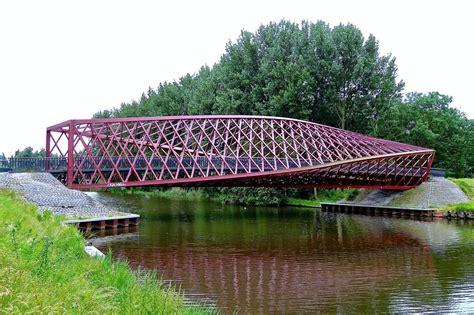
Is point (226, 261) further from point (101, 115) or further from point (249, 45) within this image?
point (101, 115)

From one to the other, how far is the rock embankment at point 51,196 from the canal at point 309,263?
163 inches

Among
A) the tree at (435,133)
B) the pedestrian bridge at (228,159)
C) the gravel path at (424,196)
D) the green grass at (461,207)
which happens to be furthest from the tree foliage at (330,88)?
the green grass at (461,207)

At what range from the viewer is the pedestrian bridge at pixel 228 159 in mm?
48000

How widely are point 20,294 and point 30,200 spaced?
103ft

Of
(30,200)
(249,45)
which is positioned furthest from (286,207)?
(30,200)

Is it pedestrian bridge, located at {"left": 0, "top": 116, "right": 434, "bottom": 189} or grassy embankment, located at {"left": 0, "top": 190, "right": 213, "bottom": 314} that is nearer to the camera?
grassy embankment, located at {"left": 0, "top": 190, "right": 213, "bottom": 314}

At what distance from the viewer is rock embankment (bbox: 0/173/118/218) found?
3663 cm

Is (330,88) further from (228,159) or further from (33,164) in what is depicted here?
(33,164)

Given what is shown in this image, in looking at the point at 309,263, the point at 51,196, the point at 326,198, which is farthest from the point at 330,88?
the point at 309,263

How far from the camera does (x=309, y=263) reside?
81.7ft

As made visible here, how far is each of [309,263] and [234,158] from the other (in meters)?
27.1

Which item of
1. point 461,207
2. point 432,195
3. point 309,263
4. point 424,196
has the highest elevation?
point 432,195

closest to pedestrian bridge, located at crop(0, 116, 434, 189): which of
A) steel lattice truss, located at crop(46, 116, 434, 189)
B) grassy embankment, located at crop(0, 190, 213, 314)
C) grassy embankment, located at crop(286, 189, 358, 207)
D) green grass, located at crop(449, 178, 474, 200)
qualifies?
steel lattice truss, located at crop(46, 116, 434, 189)

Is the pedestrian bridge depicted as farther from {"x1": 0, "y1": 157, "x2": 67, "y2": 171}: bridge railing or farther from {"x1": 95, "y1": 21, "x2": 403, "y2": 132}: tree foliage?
{"x1": 95, "y1": 21, "x2": 403, "y2": 132}: tree foliage
